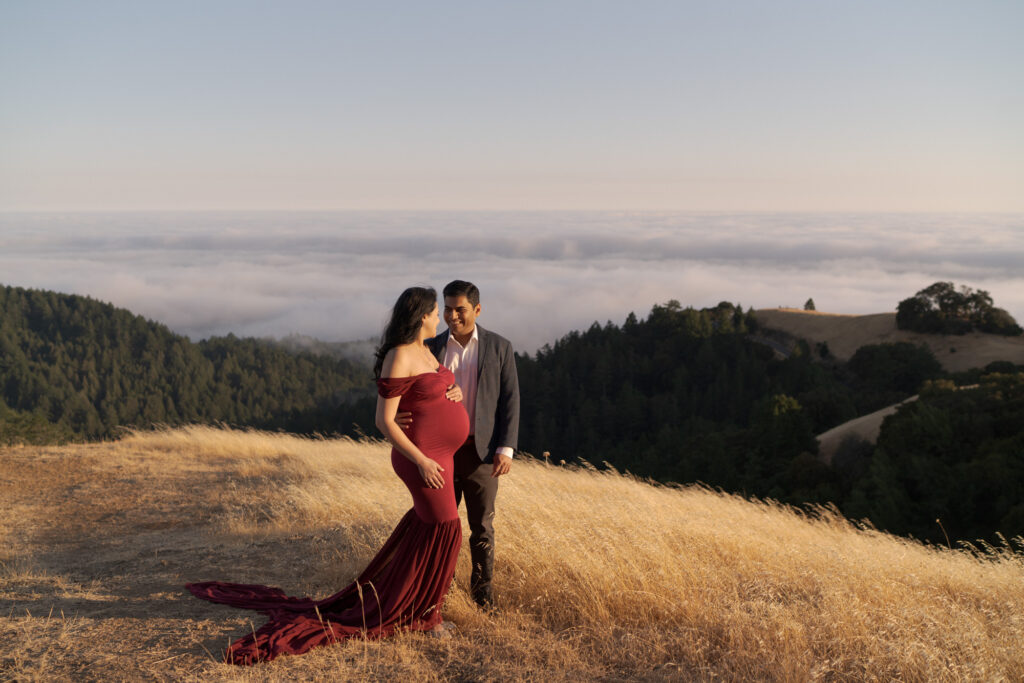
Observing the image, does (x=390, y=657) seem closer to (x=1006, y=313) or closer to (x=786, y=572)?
(x=786, y=572)

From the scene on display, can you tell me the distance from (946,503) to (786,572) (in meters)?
27.4

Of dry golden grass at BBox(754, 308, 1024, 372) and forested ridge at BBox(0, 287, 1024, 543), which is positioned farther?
dry golden grass at BBox(754, 308, 1024, 372)

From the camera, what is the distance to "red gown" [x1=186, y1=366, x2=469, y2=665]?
4207 millimetres

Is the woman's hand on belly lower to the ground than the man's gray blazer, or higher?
lower

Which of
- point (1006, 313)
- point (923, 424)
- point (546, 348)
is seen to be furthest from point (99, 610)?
point (546, 348)

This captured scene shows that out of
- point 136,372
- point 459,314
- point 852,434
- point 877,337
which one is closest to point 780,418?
point 852,434

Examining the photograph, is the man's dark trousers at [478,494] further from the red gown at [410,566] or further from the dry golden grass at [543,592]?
the dry golden grass at [543,592]

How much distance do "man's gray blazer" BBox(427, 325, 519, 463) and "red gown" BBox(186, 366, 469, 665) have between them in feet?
0.75

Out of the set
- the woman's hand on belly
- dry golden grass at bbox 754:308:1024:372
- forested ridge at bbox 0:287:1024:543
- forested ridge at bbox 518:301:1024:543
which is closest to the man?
the woman's hand on belly

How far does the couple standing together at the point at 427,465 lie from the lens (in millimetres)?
4121

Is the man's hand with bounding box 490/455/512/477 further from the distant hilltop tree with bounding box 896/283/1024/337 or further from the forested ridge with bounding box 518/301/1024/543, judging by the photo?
the distant hilltop tree with bounding box 896/283/1024/337

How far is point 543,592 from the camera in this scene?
4914 millimetres

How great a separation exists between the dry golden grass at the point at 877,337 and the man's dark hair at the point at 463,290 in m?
69.6

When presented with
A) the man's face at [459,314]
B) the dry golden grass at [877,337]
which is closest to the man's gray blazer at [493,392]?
the man's face at [459,314]
